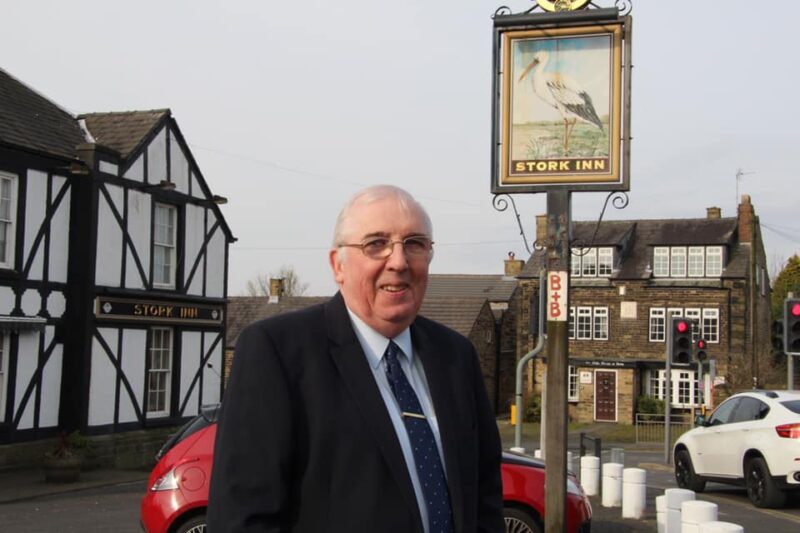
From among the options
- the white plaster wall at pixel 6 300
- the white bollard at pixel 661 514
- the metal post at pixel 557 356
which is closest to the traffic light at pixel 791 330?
the white bollard at pixel 661 514

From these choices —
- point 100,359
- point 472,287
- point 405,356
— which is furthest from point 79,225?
point 472,287

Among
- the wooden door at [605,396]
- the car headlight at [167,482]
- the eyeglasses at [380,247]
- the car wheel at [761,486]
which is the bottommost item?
the wooden door at [605,396]

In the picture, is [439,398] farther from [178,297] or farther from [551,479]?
[178,297]

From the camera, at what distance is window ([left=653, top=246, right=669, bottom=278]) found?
150ft

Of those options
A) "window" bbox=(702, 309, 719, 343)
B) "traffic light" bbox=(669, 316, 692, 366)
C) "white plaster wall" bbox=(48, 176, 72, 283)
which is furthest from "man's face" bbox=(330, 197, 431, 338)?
"window" bbox=(702, 309, 719, 343)

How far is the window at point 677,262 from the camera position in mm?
45500

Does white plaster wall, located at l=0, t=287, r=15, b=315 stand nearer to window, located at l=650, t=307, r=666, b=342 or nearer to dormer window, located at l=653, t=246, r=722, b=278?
window, located at l=650, t=307, r=666, b=342

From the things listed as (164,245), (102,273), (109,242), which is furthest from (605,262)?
(102,273)

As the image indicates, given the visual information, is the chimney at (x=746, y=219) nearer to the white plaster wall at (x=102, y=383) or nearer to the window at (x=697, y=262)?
the window at (x=697, y=262)

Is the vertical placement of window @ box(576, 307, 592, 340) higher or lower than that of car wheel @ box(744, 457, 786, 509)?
higher

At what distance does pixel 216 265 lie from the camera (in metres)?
23.6

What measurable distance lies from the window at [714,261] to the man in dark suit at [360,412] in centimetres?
4374

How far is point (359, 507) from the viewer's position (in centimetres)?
276

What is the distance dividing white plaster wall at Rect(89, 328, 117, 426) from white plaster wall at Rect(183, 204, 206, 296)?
3.09 m
